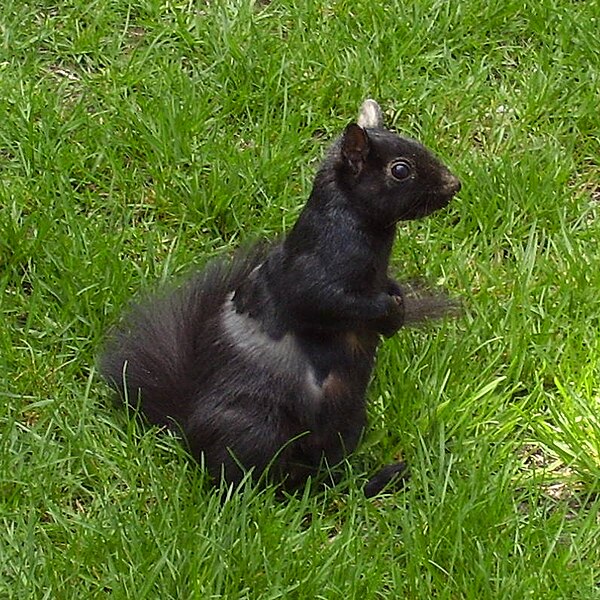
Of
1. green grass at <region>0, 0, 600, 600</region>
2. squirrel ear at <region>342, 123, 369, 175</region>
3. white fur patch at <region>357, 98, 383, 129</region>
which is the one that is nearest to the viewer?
squirrel ear at <region>342, 123, 369, 175</region>

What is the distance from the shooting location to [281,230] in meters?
3.68

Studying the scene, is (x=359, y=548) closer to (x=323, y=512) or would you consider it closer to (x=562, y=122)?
(x=323, y=512)

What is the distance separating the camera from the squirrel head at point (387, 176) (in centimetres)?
276

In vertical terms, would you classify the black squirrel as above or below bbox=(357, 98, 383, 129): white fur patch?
below

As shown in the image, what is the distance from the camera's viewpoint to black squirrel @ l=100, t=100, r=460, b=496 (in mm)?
2771

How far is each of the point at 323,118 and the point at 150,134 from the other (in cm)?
53

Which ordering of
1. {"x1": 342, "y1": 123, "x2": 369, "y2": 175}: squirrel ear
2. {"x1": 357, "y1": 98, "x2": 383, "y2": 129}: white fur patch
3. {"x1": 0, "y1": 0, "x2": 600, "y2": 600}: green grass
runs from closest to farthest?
{"x1": 342, "y1": 123, "x2": 369, "y2": 175}: squirrel ear → {"x1": 0, "y1": 0, "x2": 600, "y2": 600}: green grass → {"x1": 357, "y1": 98, "x2": 383, "y2": 129}: white fur patch

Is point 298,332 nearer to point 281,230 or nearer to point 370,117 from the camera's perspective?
point 370,117

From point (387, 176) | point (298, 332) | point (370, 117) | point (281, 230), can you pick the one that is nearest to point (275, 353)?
point (298, 332)

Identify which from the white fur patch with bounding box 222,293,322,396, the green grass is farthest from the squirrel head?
the green grass

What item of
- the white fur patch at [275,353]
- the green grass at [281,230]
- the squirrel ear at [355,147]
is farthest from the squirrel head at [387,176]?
the green grass at [281,230]

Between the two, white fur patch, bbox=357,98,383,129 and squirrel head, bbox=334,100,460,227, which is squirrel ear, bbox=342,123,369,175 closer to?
squirrel head, bbox=334,100,460,227

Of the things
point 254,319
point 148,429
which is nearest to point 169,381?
point 148,429

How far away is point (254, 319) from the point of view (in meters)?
2.90
